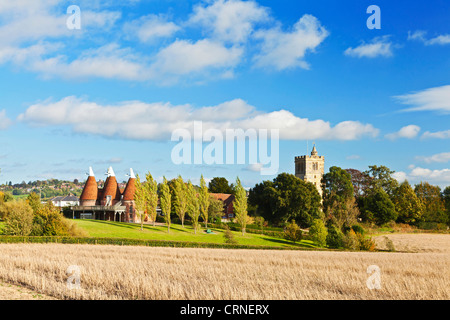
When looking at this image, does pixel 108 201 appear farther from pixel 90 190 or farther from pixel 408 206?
pixel 408 206

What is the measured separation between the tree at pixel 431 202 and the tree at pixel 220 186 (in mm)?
46667

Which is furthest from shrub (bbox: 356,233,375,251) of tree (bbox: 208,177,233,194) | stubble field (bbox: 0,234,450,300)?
tree (bbox: 208,177,233,194)

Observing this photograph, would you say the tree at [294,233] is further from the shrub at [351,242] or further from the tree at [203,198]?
the tree at [203,198]

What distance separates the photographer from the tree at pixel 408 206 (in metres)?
91.7

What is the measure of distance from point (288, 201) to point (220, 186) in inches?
1570

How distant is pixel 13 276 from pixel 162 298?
28.3ft

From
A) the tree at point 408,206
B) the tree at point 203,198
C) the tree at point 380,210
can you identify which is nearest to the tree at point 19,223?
the tree at point 203,198

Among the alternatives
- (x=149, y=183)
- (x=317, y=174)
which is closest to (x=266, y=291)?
(x=149, y=183)

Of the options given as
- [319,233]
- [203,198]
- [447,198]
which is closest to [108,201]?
[203,198]

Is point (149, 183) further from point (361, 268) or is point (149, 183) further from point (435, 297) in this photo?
point (435, 297)

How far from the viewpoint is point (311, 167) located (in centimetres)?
13662

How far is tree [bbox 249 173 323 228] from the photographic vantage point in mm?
74938

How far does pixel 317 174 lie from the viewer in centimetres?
13688

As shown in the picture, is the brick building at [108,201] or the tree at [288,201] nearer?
the brick building at [108,201]
